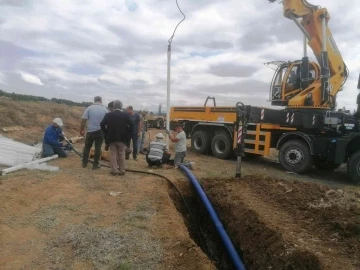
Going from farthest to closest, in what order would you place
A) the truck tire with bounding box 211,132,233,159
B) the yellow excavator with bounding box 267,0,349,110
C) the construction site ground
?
the truck tire with bounding box 211,132,233,159 < the yellow excavator with bounding box 267,0,349,110 < the construction site ground

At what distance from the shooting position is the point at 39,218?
4766 millimetres

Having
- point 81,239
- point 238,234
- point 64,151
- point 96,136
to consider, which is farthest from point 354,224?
point 64,151

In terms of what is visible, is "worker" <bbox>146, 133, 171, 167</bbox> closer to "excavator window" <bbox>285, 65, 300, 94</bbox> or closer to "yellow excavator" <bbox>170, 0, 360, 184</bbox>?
"yellow excavator" <bbox>170, 0, 360, 184</bbox>

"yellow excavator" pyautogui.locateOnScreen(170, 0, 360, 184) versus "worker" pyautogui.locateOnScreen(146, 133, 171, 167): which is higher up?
"yellow excavator" pyautogui.locateOnScreen(170, 0, 360, 184)

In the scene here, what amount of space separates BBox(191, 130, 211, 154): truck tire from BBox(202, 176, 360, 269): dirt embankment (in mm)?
4877

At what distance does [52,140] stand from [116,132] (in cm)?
299

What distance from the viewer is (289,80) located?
411 inches

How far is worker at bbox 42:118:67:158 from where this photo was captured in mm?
9367

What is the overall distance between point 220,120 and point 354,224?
7.40 meters

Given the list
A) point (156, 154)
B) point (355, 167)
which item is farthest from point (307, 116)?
point (156, 154)

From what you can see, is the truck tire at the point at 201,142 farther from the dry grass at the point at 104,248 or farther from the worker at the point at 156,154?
the dry grass at the point at 104,248

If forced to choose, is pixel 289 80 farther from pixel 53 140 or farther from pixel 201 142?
pixel 53 140

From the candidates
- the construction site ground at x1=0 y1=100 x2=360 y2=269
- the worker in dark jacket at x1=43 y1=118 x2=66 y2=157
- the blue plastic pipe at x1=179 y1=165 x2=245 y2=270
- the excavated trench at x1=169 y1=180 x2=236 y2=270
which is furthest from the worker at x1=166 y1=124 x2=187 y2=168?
the worker in dark jacket at x1=43 y1=118 x2=66 y2=157

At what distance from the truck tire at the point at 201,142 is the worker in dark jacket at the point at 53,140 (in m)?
5.19
